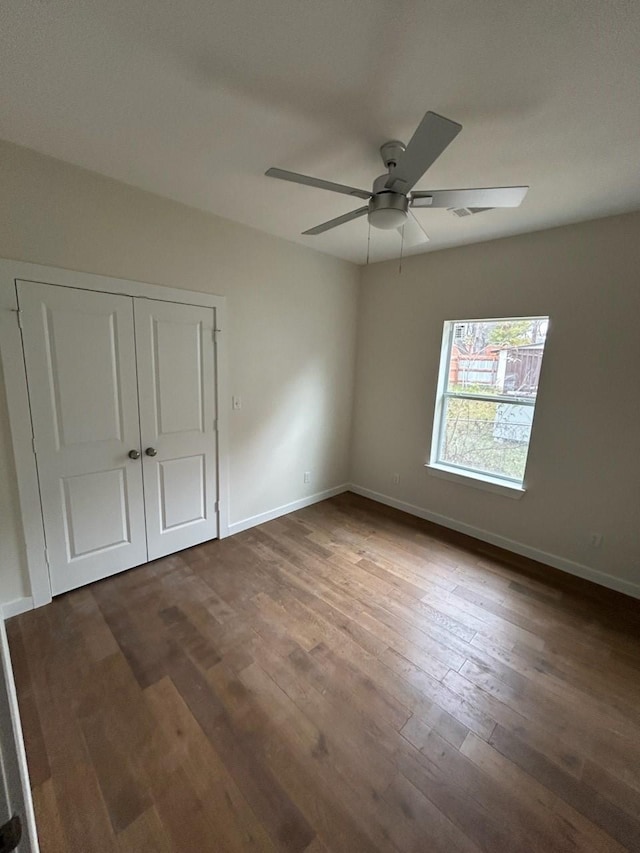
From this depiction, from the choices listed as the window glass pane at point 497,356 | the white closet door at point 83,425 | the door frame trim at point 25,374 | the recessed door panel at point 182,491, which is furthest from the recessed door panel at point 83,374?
the window glass pane at point 497,356

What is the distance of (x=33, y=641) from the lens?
1.90 meters

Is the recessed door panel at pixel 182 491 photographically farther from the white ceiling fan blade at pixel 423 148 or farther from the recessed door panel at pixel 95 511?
the white ceiling fan blade at pixel 423 148

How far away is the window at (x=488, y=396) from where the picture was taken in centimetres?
292

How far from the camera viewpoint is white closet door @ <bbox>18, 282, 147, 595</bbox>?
2023mm

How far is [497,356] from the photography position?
310 cm

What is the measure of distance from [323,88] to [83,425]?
86.8 inches

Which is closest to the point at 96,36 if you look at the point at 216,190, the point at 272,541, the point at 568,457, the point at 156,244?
the point at 216,190

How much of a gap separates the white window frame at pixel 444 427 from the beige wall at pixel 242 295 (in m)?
1.10

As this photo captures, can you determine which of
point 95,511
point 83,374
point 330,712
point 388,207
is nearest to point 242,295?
point 83,374

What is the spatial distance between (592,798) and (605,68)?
8.87 feet

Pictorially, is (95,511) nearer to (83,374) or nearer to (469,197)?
(83,374)

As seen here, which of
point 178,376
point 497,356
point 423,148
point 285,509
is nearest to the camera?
point 423,148

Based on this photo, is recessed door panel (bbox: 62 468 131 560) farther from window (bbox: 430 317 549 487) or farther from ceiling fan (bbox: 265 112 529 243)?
window (bbox: 430 317 549 487)

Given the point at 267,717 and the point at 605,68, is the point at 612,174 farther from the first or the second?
the point at 267,717
